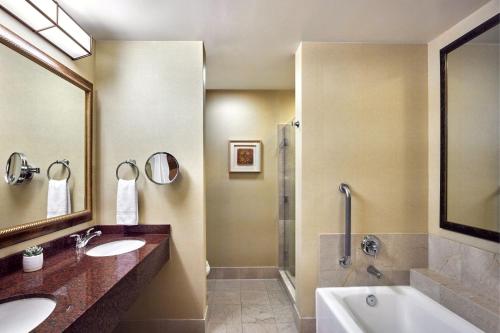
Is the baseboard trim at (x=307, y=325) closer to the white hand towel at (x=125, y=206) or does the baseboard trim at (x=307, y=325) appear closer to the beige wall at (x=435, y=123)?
the beige wall at (x=435, y=123)

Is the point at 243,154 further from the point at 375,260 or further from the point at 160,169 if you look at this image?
the point at 375,260

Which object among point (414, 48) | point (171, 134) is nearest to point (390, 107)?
point (414, 48)

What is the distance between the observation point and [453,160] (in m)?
1.88

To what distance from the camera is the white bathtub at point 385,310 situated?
1639 mm

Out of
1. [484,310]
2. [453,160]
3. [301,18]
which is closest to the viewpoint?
[484,310]

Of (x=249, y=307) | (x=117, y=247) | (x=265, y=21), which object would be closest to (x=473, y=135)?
(x=265, y=21)

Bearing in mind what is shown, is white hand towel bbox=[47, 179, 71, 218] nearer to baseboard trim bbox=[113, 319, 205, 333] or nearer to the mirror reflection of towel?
the mirror reflection of towel

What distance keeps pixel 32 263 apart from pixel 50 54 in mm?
1298

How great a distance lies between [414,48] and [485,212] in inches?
55.8

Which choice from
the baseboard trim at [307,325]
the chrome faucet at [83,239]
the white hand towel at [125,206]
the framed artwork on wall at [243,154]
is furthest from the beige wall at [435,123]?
the chrome faucet at [83,239]

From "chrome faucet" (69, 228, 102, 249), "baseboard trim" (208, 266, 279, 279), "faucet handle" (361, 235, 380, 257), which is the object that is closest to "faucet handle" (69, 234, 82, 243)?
"chrome faucet" (69, 228, 102, 249)

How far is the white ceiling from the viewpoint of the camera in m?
1.62

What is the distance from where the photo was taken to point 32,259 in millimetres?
1345

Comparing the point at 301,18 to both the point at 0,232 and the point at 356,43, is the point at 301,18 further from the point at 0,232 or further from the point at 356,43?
the point at 0,232
